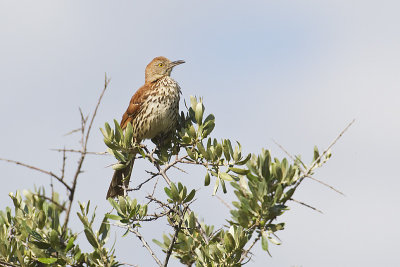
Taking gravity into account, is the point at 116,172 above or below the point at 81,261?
above

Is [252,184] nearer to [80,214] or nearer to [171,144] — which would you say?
[80,214]

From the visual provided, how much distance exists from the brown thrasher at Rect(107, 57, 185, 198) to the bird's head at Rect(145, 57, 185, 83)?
0.63 ft

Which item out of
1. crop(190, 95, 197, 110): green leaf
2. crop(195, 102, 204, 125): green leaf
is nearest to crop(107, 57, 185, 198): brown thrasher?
crop(190, 95, 197, 110): green leaf

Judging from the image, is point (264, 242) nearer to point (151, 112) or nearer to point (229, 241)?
point (229, 241)

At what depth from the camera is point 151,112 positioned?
6.29 meters

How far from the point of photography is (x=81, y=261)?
3764mm

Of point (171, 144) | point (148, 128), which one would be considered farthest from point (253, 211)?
point (148, 128)

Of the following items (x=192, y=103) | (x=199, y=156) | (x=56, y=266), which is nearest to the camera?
(x=56, y=266)

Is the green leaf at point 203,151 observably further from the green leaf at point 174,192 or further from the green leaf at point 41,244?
the green leaf at point 41,244

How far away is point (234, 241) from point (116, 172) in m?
2.82

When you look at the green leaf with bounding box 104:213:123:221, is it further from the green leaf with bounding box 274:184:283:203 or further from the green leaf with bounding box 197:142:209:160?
the green leaf with bounding box 274:184:283:203

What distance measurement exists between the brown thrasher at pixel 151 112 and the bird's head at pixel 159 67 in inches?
7.5

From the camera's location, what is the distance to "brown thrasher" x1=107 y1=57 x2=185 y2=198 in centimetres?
595

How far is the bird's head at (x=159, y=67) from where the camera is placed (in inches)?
291
